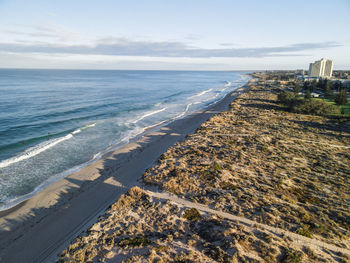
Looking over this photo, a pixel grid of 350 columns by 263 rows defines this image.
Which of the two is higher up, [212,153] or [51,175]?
[212,153]

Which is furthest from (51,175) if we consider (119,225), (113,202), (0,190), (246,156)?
(246,156)

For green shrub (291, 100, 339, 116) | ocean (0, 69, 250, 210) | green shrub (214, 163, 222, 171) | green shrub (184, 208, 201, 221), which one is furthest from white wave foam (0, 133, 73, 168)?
green shrub (291, 100, 339, 116)

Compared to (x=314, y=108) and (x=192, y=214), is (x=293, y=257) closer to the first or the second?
(x=192, y=214)

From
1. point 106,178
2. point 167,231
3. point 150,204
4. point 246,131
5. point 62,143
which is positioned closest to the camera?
point 167,231

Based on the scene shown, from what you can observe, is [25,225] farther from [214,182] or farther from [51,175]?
[214,182]

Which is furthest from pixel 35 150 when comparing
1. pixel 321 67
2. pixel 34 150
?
pixel 321 67

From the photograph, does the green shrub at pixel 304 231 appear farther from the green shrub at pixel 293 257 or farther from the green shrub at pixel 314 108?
the green shrub at pixel 314 108

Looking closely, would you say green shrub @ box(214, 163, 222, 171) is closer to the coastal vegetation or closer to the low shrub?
the coastal vegetation

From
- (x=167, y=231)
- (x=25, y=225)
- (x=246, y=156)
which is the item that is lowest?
(x=25, y=225)
